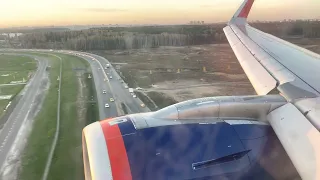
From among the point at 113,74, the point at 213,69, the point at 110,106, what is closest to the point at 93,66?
the point at 113,74

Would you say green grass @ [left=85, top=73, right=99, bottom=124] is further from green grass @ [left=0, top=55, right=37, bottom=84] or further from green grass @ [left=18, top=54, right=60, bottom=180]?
green grass @ [left=0, top=55, right=37, bottom=84]

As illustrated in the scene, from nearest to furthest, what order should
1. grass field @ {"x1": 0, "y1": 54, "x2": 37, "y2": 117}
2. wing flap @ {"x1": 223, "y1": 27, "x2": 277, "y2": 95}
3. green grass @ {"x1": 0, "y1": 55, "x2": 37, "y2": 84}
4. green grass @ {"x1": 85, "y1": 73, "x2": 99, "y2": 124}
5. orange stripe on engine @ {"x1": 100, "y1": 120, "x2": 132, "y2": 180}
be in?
orange stripe on engine @ {"x1": 100, "y1": 120, "x2": 132, "y2": 180} < wing flap @ {"x1": 223, "y1": 27, "x2": 277, "y2": 95} < green grass @ {"x1": 85, "y1": 73, "x2": 99, "y2": 124} < grass field @ {"x1": 0, "y1": 54, "x2": 37, "y2": 117} < green grass @ {"x1": 0, "y1": 55, "x2": 37, "y2": 84}

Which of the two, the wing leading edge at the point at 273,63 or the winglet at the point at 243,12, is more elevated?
the winglet at the point at 243,12

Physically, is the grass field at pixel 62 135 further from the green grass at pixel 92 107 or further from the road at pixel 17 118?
the road at pixel 17 118

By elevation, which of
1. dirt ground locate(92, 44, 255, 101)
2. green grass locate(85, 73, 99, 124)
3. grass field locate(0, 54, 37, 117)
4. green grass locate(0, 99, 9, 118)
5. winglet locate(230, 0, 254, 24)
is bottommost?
green grass locate(0, 99, 9, 118)

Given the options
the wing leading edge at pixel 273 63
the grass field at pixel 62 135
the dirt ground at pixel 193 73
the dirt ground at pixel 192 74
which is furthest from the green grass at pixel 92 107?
the wing leading edge at pixel 273 63

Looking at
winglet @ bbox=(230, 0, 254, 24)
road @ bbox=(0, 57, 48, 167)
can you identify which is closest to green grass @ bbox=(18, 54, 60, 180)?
road @ bbox=(0, 57, 48, 167)
